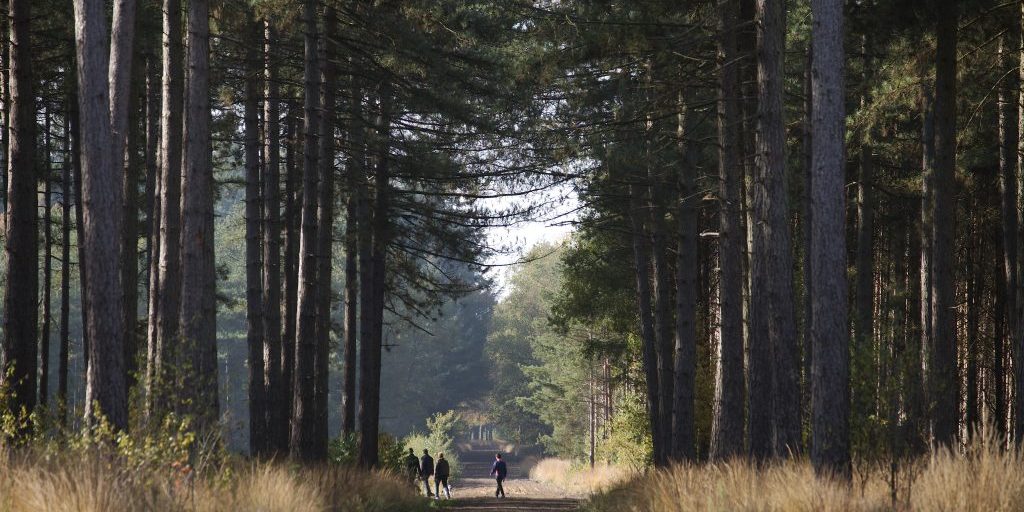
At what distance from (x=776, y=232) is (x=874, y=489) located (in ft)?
14.7

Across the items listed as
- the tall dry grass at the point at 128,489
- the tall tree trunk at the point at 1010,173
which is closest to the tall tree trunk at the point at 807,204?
the tall tree trunk at the point at 1010,173

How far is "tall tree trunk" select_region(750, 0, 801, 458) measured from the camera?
13.5m

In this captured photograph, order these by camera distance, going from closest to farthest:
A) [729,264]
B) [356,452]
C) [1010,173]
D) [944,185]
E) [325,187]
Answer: [944,185] → [729,264] → [1010,173] → [325,187] → [356,452]

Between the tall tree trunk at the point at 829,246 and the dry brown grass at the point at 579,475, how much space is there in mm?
12907

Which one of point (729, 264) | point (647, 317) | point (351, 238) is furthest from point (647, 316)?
point (729, 264)

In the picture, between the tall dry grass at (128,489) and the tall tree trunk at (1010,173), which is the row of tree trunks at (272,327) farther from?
the tall tree trunk at (1010,173)

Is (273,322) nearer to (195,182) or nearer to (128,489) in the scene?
(195,182)

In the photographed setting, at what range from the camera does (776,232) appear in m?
13.7

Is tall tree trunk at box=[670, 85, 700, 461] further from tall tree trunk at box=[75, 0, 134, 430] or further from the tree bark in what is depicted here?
tall tree trunk at box=[75, 0, 134, 430]

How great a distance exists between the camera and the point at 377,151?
20.8m

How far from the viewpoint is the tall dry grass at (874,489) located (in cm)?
850

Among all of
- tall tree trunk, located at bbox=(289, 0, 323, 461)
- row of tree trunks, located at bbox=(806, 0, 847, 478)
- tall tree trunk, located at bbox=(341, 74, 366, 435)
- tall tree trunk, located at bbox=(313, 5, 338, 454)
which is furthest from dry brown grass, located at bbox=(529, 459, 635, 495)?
row of tree trunks, located at bbox=(806, 0, 847, 478)

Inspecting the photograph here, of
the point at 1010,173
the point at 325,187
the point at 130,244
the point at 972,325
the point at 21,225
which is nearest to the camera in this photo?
the point at 21,225

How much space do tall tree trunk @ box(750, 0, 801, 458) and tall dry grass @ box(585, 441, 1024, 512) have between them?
1.63m
